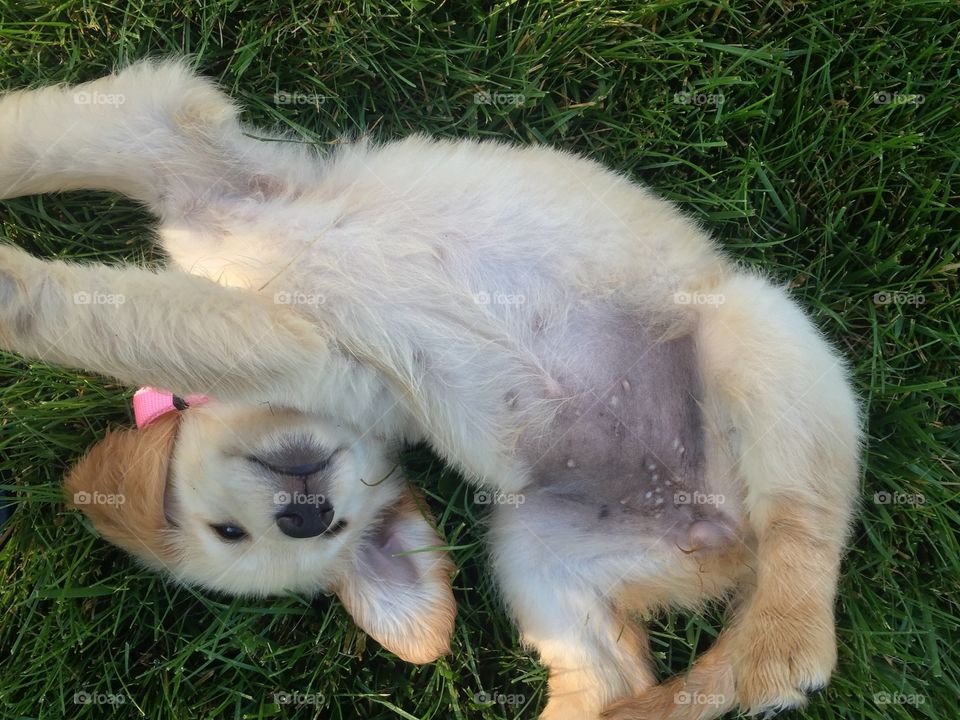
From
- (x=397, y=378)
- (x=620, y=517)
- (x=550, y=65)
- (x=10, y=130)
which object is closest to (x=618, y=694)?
(x=620, y=517)

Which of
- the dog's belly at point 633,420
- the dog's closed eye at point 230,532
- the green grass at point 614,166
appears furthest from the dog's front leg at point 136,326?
the green grass at point 614,166

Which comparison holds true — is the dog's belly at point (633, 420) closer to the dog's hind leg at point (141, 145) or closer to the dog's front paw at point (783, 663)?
the dog's front paw at point (783, 663)

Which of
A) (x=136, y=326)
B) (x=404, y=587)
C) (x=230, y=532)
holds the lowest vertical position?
(x=404, y=587)

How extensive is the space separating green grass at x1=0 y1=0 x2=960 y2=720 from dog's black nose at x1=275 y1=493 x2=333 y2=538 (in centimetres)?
95

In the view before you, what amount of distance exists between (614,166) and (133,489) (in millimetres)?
2524

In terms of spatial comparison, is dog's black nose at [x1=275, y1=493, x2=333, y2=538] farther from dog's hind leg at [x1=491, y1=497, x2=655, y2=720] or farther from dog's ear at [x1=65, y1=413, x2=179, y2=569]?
dog's hind leg at [x1=491, y1=497, x2=655, y2=720]

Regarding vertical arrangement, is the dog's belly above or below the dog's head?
above

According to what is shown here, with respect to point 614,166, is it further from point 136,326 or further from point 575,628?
point 136,326

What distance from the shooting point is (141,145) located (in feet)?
8.91

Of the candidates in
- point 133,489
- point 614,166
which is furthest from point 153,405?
point 614,166

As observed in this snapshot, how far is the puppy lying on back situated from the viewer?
8.11 ft

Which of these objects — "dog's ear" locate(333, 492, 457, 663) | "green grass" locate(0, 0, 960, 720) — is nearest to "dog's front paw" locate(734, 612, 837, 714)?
"green grass" locate(0, 0, 960, 720)

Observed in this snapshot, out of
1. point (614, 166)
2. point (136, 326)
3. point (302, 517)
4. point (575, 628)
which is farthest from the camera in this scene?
point (614, 166)

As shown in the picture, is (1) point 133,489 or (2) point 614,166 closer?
(1) point 133,489
